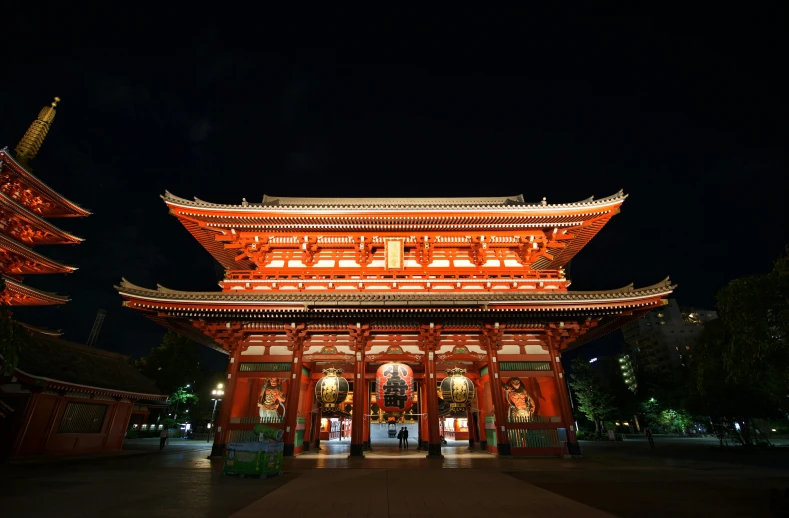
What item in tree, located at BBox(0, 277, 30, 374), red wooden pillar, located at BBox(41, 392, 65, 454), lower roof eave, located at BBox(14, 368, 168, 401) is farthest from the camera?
red wooden pillar, located at BBox(41, 392, 65, 454)

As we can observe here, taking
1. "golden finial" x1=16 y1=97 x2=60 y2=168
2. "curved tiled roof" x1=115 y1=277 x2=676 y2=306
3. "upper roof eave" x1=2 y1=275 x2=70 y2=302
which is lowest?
"curved tiled roof" x1=115 y1=277 x2=676 y2=306

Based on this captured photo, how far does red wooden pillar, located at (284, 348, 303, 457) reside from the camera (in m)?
14.6

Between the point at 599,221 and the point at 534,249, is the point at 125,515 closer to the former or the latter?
the point at 534,249

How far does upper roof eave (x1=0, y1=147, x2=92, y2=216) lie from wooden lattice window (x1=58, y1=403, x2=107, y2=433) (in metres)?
14.0

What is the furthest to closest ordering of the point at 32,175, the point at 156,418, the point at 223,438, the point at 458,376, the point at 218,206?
1. the point at 156,418
2. the point at 32,175
3. the point at 218,206
4. the point at 458,376
5. the point at 223,438

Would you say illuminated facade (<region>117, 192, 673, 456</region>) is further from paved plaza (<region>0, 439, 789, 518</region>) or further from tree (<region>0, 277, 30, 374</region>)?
tree (<region>0, 277, 30, 374</region>)

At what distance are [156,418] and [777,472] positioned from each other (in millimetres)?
50111

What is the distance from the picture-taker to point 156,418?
40250 mm

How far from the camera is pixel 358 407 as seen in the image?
15172mm

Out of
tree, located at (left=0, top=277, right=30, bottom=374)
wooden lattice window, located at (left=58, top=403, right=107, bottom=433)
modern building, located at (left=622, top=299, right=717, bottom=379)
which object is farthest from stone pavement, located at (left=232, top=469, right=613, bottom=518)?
modern building, located at (left=622, top=299, right=717, bottom=379)

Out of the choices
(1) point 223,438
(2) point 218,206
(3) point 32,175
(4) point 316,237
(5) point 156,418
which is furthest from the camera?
(5) point 156,418

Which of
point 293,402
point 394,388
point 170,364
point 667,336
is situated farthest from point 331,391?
point 667,336

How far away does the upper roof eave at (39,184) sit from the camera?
20719 millimetres

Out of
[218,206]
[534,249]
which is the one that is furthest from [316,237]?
[534,249]
